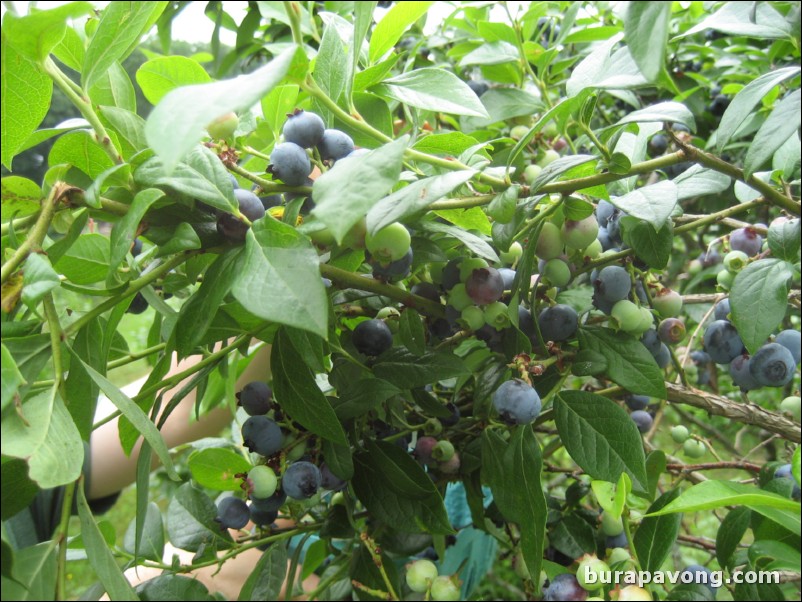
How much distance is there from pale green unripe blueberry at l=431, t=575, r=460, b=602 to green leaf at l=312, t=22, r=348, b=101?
0.55 meters

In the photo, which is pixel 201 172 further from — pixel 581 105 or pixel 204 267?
pixel 581 105

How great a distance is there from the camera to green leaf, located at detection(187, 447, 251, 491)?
735 mm

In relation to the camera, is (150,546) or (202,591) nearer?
(202,591)

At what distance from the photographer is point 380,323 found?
2.38ft

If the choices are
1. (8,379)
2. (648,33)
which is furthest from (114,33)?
(648,33)

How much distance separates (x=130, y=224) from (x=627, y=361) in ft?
1.55

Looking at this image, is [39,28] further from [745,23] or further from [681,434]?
[681,434]

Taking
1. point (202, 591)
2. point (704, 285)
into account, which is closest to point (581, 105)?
point (202, 591)

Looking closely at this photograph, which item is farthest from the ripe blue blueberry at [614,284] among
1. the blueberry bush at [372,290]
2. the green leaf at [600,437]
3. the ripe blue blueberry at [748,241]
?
the ripe blue blueberry at [748,241]

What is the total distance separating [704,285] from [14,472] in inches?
58.8

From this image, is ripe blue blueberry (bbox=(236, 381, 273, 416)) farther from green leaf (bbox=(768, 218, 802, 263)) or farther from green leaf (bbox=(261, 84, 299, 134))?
green leaf (bbox=(768, 218, 802, 263))

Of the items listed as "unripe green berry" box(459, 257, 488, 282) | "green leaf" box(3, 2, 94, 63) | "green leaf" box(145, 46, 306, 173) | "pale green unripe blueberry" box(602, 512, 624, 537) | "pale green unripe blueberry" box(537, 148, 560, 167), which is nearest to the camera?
"green leaf" box(145, 46, 306, 173)

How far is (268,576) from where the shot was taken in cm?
83

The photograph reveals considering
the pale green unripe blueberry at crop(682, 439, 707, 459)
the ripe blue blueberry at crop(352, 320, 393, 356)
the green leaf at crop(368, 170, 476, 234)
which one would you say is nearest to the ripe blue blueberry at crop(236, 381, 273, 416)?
the ripe blue blueberry at crop(352, 320, 393, 356)
